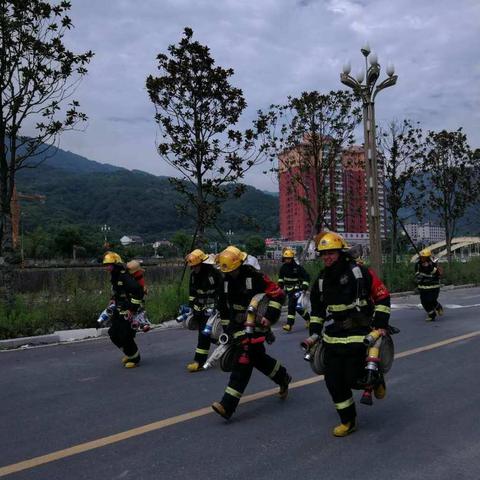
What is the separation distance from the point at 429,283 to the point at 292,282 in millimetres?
3482

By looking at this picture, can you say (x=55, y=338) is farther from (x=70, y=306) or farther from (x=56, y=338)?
(x=70, y=306)

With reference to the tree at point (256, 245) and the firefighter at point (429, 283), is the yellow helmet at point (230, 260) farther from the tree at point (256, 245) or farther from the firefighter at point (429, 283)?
the tree at point (256, 245)

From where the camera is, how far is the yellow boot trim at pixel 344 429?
486cm

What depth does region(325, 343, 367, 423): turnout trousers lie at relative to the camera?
4891 mm

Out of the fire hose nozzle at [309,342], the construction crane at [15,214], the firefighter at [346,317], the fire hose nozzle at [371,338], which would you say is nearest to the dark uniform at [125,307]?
the fire hose nozzle at [309,342]

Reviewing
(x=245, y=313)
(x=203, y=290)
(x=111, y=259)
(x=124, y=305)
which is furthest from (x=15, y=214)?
(x=245, y=313)

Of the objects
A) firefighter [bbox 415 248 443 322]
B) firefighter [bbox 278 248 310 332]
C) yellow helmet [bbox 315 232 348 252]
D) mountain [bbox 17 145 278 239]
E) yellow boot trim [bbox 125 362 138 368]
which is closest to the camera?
yellow helmet [bbox 315 232 348 252]

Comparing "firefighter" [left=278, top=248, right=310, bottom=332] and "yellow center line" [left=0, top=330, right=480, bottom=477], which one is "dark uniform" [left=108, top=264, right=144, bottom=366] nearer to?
"yellow center line" [left=0, top=330, right=480, bottom=477]

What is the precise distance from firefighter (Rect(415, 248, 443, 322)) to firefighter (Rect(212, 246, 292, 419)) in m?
8.16

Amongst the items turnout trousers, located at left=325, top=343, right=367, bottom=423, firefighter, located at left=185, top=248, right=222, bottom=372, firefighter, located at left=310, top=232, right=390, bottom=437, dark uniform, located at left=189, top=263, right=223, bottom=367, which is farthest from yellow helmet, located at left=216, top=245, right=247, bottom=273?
dark uniform, located at left=189, top=263, right=223, bottom=367

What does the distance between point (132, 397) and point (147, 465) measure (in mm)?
2231

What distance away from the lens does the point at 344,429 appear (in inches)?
192

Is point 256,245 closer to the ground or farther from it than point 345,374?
farther from it

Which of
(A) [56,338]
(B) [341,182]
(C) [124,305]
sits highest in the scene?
(B) [341,182]
